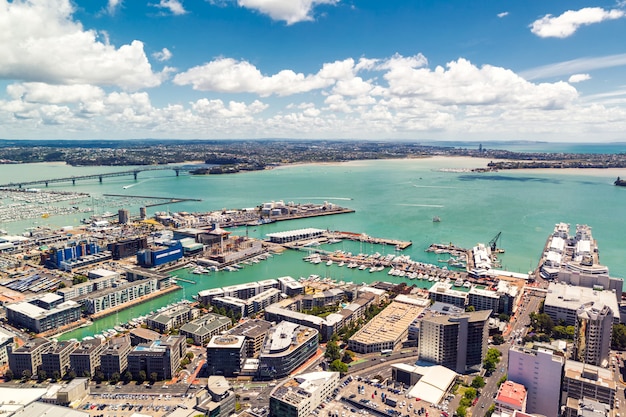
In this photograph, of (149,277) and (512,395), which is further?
(149,277)

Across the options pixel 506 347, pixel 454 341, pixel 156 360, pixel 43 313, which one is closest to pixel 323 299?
pixel 454 341

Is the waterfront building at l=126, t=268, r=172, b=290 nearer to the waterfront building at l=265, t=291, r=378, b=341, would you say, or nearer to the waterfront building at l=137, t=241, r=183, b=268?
the waterfront building at l=137, t=241, r=183, b=268

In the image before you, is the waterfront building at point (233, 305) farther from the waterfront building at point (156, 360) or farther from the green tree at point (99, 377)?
the green tree at point (99, 377)

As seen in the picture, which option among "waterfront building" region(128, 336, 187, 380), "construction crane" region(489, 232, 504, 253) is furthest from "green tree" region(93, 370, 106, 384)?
"construction crane" region(489, 232, 504, 253)

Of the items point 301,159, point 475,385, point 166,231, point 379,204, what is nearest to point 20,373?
point 475,385

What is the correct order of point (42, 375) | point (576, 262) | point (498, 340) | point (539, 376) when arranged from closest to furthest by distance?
point (539, 376), point (42, 375), point (498, 340), point (576, 262)

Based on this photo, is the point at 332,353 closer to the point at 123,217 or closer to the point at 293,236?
the point at 293,236
